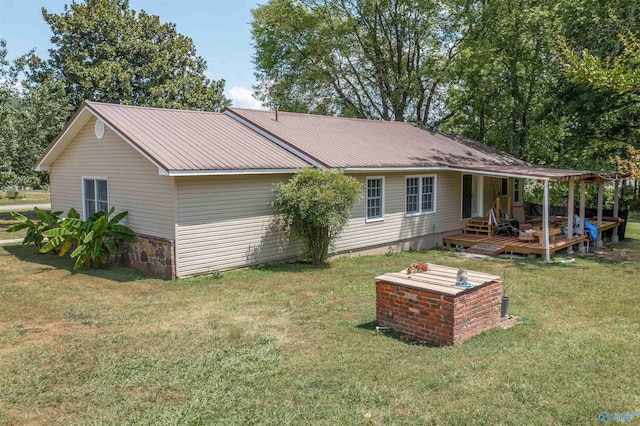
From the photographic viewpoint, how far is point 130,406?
16.3 ft

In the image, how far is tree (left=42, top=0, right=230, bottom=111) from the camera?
24.5 metres

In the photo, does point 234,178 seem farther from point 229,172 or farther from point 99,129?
point 99,129

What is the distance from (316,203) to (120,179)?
503 cm

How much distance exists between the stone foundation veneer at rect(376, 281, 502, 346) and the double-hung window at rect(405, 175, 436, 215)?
872 centimetres

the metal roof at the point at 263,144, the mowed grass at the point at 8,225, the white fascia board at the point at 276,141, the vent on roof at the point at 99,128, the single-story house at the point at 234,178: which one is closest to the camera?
the single-story house at the point at 234,178

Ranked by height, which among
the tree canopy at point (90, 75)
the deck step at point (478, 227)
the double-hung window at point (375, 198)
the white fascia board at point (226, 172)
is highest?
the tree canopy at point (90, 75)

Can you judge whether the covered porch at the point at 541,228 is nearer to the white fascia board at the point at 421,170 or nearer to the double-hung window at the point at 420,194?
the white fascia board at the point at 421,170

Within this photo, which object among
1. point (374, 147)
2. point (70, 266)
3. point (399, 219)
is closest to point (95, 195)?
point (70, 266)

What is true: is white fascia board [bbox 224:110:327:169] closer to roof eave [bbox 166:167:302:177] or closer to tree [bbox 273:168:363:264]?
roof eave [bbox 166:167:302:177]

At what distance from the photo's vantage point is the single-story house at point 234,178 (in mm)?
11070

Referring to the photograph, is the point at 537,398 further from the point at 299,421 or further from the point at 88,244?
the point at 88,244

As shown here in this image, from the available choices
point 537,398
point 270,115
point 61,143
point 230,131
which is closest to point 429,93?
point 270,115

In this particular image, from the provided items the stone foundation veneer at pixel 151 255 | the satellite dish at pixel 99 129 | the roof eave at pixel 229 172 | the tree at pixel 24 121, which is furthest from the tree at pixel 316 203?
the tree at pixel 24 121

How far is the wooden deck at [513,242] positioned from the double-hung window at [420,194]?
4.32 ft
